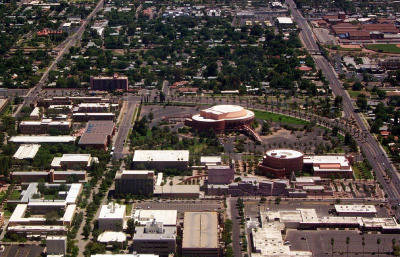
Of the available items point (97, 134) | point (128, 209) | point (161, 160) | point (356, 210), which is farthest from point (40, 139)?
point (356, 210)

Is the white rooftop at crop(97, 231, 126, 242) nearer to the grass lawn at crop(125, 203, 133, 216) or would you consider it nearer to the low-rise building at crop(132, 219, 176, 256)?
the low-rise building at crop(132, 219, 176, 256)

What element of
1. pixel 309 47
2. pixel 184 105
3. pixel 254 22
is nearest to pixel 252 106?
pixel 184 105

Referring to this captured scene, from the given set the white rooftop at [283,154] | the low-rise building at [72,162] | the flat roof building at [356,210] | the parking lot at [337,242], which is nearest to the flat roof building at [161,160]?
the low-rise building at [72,162]

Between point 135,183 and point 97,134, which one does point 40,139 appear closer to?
point 97,134

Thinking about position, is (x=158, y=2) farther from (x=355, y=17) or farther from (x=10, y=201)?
(x=10, y=201)

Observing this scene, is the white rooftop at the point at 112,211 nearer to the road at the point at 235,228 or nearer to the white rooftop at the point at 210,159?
the road at the point at 235,228

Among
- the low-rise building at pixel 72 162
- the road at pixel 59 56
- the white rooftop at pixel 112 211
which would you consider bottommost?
the road at pixel 59 56
